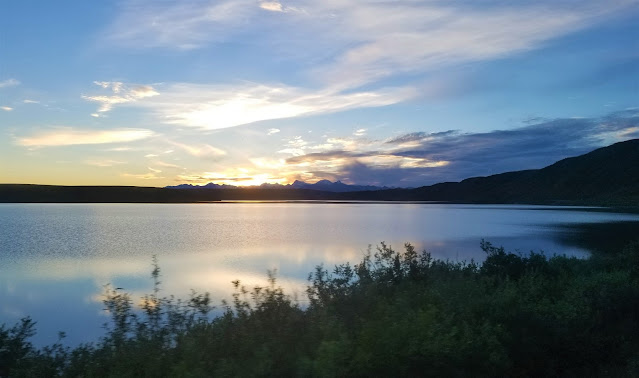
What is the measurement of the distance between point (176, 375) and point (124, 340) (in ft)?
6.67

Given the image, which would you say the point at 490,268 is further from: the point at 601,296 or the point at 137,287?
the point at 137,287

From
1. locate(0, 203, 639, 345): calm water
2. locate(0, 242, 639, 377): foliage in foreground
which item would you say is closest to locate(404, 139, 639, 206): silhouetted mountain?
locate(0, 203, 639, 345): calm water

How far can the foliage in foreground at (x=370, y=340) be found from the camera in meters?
6.25

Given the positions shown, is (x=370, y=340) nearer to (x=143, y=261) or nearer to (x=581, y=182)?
(x=143, y=261)

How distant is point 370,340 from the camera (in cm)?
646

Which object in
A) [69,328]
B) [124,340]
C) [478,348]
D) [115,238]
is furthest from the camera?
[115,238]

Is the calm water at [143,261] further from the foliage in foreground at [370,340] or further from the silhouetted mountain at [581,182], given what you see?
the silhouetted mountain at [581,182]

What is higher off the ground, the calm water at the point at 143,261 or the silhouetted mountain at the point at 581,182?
the silhouetted mountain at the point at 581,182

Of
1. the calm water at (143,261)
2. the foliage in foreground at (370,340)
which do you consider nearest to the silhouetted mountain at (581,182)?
the calm water at (143,261)

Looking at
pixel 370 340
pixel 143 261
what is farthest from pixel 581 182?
pixel 370 340

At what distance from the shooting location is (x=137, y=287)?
60.8ft

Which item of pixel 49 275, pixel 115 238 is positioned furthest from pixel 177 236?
pixel 49 275

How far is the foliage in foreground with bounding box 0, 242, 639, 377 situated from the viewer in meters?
6.25

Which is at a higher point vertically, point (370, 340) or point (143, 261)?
point (370, 340)
